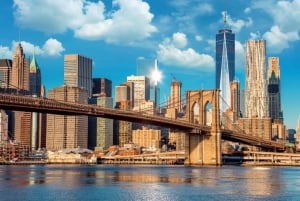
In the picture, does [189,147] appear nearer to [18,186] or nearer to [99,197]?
[18,186]

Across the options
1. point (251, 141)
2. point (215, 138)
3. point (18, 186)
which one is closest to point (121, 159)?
point (251, 141)

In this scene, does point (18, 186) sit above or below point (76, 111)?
below

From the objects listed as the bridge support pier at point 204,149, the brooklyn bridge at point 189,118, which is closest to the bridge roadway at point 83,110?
the brooklyn bridge at point 189,118

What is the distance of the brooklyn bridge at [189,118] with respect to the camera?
6300 centimetres

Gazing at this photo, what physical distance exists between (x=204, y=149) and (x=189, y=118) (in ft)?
24.1

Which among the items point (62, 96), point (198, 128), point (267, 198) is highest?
point (62, 96)

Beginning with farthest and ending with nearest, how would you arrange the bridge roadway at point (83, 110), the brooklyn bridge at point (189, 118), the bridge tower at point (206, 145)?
the bridge tower at point (206, 145) < the brooklyn bridge at point (189, 118) < the bridge roadway at point (83, 110)

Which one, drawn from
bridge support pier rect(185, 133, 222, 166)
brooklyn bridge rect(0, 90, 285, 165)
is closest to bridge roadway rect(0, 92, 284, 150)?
brooklyn bridge rect(0, 90, 285, 165)

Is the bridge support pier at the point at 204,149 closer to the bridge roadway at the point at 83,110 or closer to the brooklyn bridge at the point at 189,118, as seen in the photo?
the brooklyn bridge at the point at 189,118

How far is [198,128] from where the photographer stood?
88812 millimetres

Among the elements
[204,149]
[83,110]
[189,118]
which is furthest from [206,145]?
[83,110]

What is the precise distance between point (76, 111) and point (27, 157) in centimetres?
10679

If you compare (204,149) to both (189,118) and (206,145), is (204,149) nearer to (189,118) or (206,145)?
(206,145)

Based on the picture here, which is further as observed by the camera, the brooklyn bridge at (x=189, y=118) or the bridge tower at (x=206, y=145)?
the bridge tower at (x=206, y=145)
